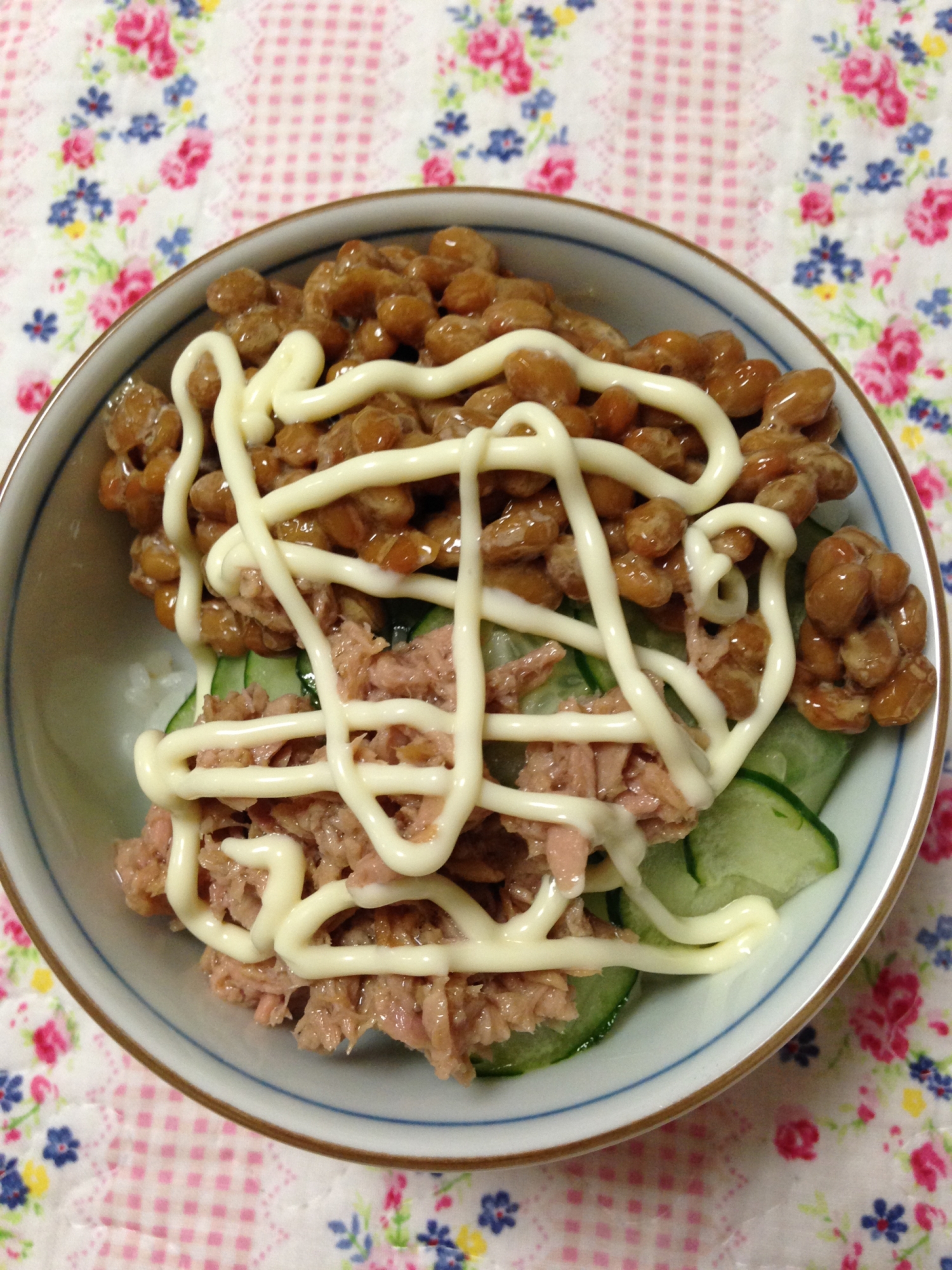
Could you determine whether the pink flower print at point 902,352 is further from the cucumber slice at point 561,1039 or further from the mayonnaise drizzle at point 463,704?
the cucumber slice at point 561,1039

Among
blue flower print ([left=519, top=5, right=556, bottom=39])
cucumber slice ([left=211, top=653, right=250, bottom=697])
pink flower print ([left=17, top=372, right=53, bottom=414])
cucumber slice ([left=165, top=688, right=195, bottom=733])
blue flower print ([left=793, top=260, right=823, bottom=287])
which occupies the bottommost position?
cucumber slice ([left=165, top=688, right=195, bottom=733])

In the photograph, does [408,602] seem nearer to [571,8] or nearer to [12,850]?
[12,850]

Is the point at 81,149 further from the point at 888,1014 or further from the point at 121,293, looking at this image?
the point at 888,1014

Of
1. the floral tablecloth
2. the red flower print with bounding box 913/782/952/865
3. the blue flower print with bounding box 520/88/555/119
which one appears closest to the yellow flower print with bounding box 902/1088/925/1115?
A: the floral tablecloth

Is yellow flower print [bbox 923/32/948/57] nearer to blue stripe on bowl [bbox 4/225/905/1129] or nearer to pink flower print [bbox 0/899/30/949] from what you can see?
blue stripe on bowl [bbox 4/225/905/1129]

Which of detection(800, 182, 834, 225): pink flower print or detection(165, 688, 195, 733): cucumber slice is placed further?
detection(800, 182, 834, 225): pink flower print

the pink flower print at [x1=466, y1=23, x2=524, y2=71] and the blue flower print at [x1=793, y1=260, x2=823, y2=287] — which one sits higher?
the pink flower print at [x1=466, y1=23, x2=524, y2=71]

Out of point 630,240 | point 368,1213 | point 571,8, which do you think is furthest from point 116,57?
point 368,1213
